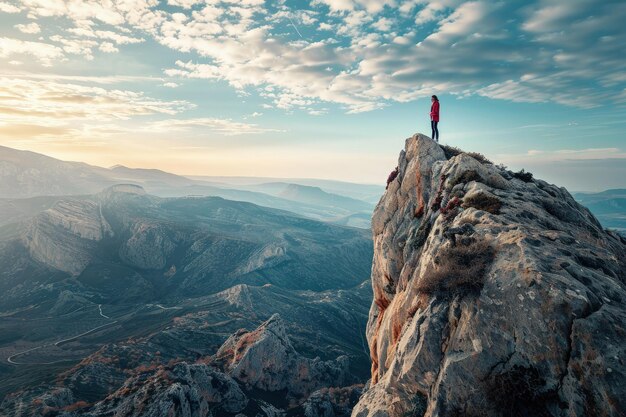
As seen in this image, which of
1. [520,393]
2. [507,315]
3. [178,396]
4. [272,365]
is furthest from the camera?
[272,365]

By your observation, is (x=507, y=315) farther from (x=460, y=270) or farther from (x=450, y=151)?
(x=450, y=151)

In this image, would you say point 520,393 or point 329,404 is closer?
point 520,393

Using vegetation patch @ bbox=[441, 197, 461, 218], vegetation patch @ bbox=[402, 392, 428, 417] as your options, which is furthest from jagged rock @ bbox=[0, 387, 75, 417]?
vegetation patch @ bbox=[441, 197, 461, 218]

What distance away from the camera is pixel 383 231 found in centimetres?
3594

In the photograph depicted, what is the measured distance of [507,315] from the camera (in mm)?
14156

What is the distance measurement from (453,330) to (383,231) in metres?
20.2

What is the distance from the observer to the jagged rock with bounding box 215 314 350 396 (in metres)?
83.2

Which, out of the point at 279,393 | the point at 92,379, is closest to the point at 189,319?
the point at 92,379

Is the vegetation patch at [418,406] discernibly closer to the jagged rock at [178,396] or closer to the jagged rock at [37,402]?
the jagged rock at [178,396]

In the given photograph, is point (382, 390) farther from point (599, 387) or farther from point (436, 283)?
point (599, 387)

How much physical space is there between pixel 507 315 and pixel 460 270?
134 inches

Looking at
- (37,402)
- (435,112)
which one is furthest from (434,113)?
(37,402)

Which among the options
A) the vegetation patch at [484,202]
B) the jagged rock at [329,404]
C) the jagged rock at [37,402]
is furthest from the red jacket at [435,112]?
the jagged rock at [37,402]

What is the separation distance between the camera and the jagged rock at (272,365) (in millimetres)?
83188
